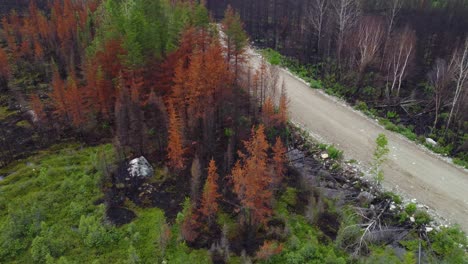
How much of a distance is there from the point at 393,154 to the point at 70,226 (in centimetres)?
2163

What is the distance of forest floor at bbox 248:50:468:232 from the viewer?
21.5m

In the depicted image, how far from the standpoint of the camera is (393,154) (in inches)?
997

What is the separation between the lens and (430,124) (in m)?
30.5

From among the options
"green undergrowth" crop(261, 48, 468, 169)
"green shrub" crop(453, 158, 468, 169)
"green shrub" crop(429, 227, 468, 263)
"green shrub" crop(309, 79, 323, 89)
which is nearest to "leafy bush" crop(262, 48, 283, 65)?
"green undergrowth" crop(261, 48, 468, 169)

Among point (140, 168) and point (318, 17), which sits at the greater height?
point (318, 17)

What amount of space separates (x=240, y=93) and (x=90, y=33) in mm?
21950

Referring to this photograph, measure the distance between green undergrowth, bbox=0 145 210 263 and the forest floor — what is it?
13.6 m

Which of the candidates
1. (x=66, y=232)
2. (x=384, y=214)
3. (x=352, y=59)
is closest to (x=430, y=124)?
(x=352, y=59)

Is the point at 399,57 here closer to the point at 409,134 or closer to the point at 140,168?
the point at 409,134

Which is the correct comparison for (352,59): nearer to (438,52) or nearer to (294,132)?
(438,52)

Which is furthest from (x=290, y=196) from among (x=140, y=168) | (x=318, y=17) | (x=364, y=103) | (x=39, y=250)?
(x=318, y=17)

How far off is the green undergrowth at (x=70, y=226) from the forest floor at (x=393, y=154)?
44.6 feet

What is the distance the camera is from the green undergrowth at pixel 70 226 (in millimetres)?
18516

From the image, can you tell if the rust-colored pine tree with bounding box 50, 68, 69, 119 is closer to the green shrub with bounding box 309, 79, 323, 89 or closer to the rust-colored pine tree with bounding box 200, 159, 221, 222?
the rust-colored pine tree with bounding box 200, 159, 221, 222
